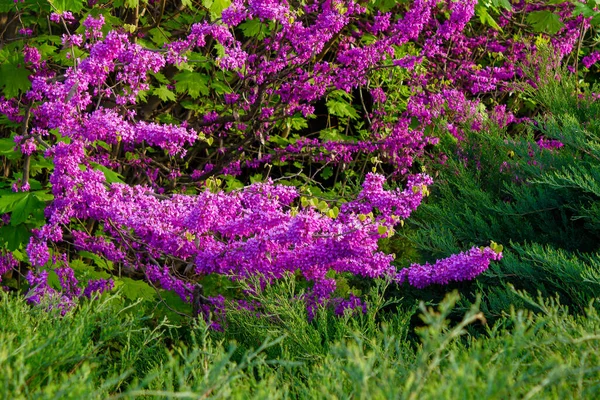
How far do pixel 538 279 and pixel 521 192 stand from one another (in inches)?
29.1

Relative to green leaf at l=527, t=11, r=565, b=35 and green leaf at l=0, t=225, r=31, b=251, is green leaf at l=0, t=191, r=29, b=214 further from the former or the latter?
green leaf at l=527, t=11, r=565, b=35

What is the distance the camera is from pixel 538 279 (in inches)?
161

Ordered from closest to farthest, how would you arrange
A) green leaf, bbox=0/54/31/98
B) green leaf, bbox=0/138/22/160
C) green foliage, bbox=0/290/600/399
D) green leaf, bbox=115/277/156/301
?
green foliage, bbox=0/290/600/399
green leaf, bbox=0/138/22/160
green leaf, bbox=115/277/156/301
green leaf, bbox=0/54/31/98

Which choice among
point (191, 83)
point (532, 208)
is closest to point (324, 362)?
point (532, 208)

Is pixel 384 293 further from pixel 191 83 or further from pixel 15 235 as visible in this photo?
pixel 191 83

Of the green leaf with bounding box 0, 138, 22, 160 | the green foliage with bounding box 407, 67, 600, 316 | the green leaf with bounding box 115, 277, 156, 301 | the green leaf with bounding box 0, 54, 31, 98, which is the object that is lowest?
the green leaf with bounding box 115, 277, 156, 301

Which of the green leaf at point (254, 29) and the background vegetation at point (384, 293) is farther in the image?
the green leaf at point (254, 29)

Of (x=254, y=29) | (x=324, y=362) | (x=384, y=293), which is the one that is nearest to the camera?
(x=324, y=362)

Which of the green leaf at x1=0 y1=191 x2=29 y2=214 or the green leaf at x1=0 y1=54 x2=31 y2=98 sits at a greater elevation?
the green leaf at x1=0 y1=54 x2=31 y2=98

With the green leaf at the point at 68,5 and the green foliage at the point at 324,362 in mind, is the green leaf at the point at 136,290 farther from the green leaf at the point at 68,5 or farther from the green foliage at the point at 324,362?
the green leaf at the point at 68,5

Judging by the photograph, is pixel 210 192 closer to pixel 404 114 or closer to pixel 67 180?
pixel 67 180

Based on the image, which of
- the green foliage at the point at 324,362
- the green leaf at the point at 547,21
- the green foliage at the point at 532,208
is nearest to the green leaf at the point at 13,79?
the green foliage at the point at 324,362

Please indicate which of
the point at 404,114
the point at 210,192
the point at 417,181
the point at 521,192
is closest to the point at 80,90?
the point at 210,192

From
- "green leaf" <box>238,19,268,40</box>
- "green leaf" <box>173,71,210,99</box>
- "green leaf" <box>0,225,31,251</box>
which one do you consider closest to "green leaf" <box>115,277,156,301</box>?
"green leaf" <box>0,225,31,251</box>
